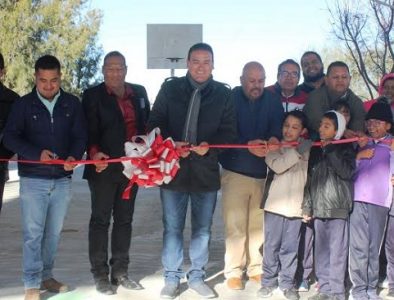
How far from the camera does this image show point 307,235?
512 cm

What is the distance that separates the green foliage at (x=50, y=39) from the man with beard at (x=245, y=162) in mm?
25689

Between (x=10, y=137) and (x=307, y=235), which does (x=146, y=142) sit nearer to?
(x=10, y=137)

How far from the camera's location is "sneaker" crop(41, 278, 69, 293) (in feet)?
16.3

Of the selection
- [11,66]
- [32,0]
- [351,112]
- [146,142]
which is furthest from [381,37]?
[32,0]

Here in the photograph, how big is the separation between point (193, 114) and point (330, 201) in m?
1.27

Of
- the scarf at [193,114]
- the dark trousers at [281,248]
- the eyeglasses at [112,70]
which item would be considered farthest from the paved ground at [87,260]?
the eyeglasses at [112,70]

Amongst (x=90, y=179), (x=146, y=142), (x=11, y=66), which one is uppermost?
(x=11, y=66)

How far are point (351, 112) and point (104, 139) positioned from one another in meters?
2.10

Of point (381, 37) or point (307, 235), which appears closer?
point (307, 235)

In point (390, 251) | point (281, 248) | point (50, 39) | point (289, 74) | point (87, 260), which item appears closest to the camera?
point (281, 248)

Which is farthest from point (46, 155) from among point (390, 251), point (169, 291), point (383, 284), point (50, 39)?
point (50, 39)

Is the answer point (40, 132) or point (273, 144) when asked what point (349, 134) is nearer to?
point (273, 144)

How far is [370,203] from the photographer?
15.7 feet

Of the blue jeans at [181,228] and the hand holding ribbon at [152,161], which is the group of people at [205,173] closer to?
the blue jeans at [181,228]
